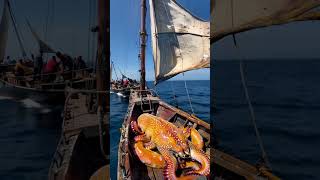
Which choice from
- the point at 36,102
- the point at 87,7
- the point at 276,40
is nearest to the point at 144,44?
the point at 87,7

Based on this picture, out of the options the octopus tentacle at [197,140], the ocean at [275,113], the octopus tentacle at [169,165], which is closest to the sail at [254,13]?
the ocean at [275,113]

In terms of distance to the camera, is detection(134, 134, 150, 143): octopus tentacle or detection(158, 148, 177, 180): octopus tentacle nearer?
detection(158, 148, 177, 180): octopus tentacle

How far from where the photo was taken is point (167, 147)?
227cm

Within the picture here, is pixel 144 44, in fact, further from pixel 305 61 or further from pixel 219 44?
pixel 305 61

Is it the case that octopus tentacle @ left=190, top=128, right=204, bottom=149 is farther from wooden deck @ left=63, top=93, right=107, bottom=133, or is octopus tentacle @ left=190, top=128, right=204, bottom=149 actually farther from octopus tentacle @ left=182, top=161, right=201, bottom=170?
wooden deck @ left=63, top=93, right=107, bottom=133

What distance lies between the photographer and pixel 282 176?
0.90 m

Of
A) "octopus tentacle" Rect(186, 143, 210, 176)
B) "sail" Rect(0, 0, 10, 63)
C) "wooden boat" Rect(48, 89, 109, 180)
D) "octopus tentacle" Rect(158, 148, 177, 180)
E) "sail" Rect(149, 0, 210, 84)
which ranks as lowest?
"octopus tentacle" Rect(158, 148, 177, 180)

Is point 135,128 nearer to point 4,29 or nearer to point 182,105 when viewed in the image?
point 182,105

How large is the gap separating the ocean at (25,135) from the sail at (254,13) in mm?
548

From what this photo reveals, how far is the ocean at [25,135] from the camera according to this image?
1.00 meters

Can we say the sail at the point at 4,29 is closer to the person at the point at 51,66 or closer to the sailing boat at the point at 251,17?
the person at the point at 51,66

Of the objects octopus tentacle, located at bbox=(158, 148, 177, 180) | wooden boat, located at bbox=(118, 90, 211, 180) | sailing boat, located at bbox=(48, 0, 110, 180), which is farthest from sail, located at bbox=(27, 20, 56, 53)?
octopus tentacle, located at bbox=(158, 148, 177, 180)

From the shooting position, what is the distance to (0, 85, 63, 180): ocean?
39.2 inches

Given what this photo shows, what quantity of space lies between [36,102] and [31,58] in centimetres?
14
